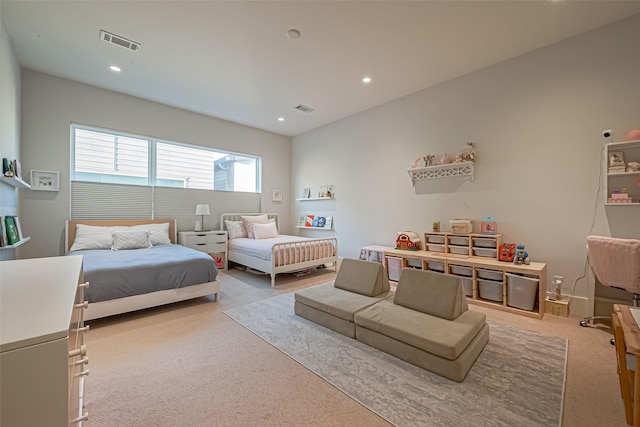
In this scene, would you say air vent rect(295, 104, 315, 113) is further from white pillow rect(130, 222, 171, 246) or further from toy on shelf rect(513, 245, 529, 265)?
toy on shelf rect(513, 245, 529, 265)

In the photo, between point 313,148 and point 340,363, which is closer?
point 340,363

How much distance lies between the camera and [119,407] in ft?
5.24

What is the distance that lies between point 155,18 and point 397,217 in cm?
408

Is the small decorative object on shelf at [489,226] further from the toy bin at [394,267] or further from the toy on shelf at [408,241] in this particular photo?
the toy bin at [394,267]

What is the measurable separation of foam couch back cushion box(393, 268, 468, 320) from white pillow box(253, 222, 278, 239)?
10.7 feet

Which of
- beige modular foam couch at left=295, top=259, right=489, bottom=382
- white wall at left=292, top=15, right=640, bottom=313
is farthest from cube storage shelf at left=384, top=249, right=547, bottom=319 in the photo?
beige modular foam couch at left=295, top=259, right=489, bottom=382

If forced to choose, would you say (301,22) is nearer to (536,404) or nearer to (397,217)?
(397,217)

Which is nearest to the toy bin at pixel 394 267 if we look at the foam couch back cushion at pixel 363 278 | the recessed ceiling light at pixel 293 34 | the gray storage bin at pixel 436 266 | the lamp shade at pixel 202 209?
the gray storage bin at pixel 436 266

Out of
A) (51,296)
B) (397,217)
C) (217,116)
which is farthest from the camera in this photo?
(217,116)

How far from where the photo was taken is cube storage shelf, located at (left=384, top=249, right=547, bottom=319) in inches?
114

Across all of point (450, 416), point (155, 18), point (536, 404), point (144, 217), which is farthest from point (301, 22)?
point (144, 217)

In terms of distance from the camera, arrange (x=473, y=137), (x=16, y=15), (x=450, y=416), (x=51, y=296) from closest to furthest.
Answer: (x=51, y=296), (x=450, y=416), (x=16, y=15), (x=473, y=137)

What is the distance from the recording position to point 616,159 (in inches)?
103

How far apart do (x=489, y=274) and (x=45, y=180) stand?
20.1 feet
